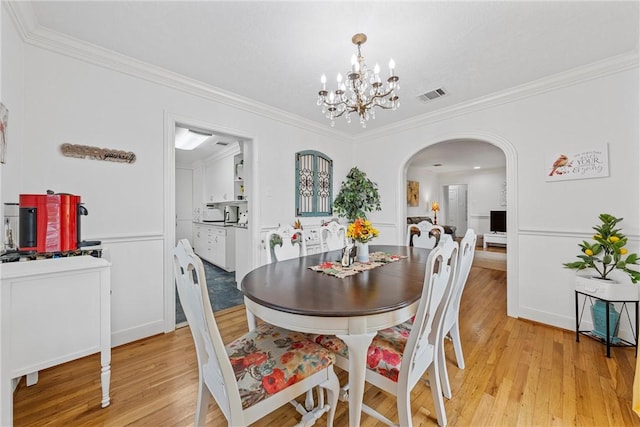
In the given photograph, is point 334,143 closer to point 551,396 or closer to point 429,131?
point 429,131

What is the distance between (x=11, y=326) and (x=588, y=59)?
444 cm

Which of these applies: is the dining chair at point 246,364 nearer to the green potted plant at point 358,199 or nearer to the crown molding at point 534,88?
the green potted plant at point 358,199

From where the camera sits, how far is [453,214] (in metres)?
10.1

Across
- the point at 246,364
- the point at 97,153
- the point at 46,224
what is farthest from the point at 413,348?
the point at 97,153

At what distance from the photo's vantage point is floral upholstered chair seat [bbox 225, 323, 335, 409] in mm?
1086

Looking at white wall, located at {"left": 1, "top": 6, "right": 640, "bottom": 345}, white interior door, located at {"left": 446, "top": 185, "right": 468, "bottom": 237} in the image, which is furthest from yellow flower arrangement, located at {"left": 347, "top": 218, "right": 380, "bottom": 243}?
white interior door, located at {"left": 446, "top": 185, "right": 468, "bottom": 237}

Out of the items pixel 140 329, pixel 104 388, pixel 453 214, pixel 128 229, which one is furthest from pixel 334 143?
pixel 453 214

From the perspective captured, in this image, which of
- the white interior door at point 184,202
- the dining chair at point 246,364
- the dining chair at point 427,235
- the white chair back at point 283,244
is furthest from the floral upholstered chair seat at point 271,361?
the white interior door at point 184,202

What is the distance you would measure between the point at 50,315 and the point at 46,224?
2.01ft

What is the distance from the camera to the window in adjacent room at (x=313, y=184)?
391 centimetres

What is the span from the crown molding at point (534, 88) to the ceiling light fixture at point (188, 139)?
3.29 meters

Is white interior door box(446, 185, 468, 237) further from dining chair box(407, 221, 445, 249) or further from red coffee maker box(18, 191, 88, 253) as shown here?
red coffee maker box(18, 191, 88, 253)

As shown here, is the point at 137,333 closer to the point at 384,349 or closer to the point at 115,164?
the point at 115,164

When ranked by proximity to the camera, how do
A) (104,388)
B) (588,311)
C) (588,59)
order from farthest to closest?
(588,311) → (588,59) → (104,388)
